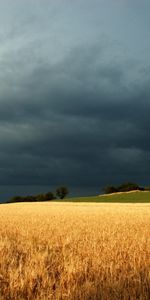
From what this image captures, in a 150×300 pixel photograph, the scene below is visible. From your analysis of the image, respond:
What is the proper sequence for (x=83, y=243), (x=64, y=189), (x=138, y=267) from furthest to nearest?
1. (x=64, y=189)
2. (x=83, y=243)
3. (x=138, y=267)

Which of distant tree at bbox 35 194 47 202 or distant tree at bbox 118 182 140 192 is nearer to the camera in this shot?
distant tree at bbox 118 182 140 192

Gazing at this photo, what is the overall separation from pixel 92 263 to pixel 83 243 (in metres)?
3.00

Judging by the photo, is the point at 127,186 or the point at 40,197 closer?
the point at 127,186

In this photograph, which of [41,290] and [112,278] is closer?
[41,290]

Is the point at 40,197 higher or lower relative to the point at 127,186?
lower

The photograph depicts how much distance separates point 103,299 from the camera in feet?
18.7

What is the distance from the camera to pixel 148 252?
9.65 metres

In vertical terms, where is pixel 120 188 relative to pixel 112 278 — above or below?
above

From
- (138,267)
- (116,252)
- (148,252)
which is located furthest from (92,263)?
(148,252)

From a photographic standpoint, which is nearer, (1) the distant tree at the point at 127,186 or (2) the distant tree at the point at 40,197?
(1) the distant tree at the point at 127,186

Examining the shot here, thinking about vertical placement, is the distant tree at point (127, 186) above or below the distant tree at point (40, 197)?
above

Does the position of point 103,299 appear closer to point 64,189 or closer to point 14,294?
point 14,294

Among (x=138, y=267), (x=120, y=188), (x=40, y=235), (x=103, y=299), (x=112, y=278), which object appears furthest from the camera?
(x=120, y=188)

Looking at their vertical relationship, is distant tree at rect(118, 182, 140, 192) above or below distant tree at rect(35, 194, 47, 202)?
above
